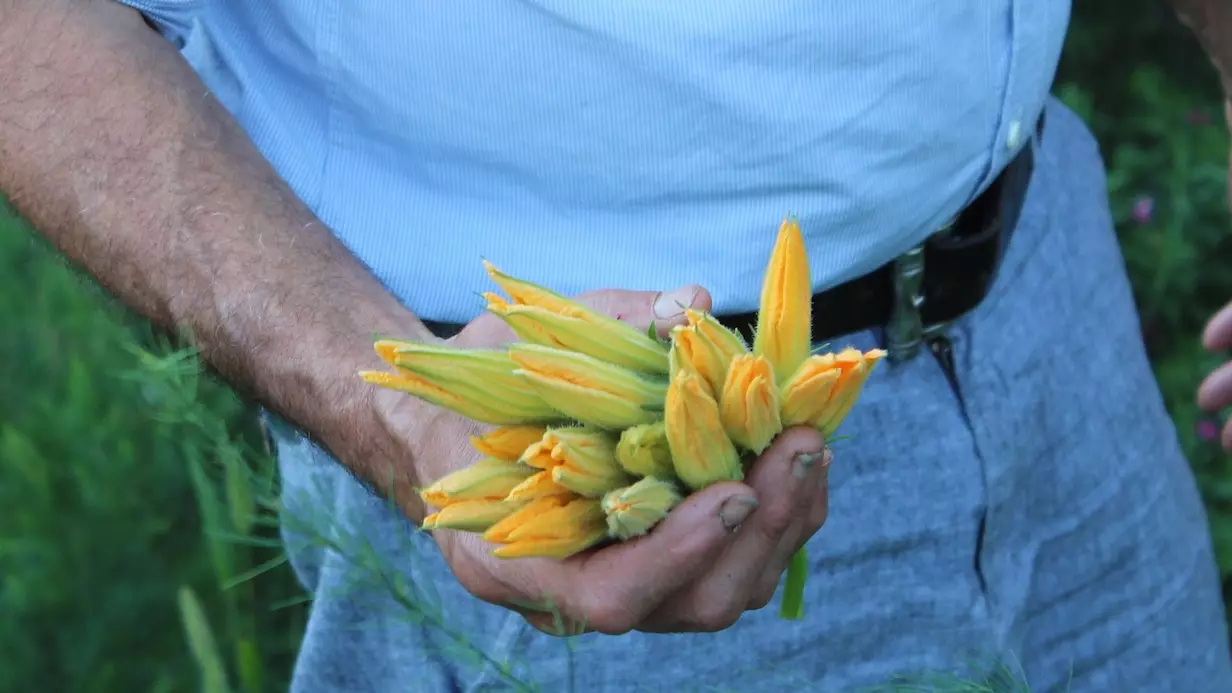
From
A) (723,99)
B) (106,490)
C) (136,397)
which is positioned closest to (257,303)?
(723,99)

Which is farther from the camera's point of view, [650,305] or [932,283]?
[932,283]

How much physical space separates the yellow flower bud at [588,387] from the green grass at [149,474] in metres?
0.56

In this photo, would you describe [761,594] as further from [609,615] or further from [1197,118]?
[1197,118]

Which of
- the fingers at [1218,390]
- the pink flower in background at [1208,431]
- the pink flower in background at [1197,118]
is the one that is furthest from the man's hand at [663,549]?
the pink flower in background at [1197,118]

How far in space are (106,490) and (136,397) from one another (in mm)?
271

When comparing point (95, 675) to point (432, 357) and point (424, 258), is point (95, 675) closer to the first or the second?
point (424, 258)

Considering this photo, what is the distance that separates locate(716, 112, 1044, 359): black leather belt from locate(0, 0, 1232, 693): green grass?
617 millimetres

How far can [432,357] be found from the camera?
86cm

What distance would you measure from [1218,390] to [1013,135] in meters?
0.48

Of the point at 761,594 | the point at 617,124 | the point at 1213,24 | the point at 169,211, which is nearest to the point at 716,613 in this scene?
the point at 761,594

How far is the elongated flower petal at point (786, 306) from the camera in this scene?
85cm

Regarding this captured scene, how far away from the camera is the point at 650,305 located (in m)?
0.93

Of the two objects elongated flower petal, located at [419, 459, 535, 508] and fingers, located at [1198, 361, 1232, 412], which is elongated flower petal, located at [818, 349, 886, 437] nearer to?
elongated flower petal, located at [419, 459, 535, 508]

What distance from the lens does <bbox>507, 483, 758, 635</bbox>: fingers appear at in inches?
33.5
